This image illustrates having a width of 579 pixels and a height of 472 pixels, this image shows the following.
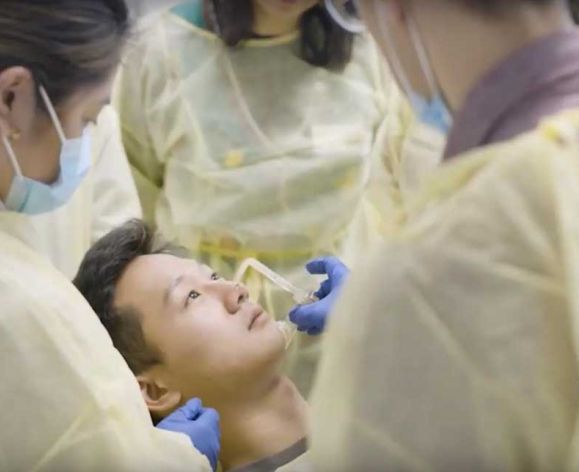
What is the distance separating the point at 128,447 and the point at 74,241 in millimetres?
776

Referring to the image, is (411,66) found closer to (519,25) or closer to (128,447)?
(519,25)

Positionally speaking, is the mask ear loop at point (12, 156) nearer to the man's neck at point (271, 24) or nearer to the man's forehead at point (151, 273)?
the man's forehead at point (151, 273)

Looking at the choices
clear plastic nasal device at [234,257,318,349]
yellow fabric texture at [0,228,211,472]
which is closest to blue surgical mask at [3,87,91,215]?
yellow fabric texture at [0,228,211,472]

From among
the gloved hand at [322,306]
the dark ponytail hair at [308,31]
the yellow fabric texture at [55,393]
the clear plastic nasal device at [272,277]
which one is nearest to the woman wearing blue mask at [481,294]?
the yellow fabric texture at [55,393]

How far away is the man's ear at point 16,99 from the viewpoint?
1122 mm

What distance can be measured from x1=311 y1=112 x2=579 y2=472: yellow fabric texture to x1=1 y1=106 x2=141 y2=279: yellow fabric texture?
39.2 inches

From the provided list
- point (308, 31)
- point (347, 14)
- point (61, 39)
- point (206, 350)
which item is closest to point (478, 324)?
point (61, 39)

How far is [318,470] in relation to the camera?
2.83 feet

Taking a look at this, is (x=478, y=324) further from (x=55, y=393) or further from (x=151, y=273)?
(x=151, y=273)

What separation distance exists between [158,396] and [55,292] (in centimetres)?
50

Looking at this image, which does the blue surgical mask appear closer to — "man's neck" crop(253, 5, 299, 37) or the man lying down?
the man lying down

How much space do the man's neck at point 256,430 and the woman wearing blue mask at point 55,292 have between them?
0.29 metres

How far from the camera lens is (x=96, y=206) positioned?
1939 mm

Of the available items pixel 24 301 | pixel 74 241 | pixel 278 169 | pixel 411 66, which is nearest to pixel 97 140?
pixel 74 241
